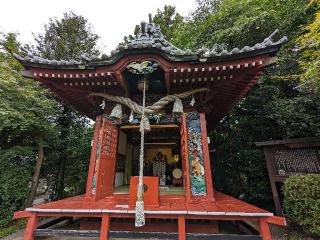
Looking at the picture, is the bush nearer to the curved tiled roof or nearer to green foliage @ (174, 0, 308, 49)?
the curved tiled roof

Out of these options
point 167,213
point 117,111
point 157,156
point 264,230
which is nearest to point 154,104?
point 117,111

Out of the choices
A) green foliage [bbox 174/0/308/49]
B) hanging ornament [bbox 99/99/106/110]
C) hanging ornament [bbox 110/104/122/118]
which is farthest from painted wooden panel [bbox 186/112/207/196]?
green foliage [bbox 174/0/308/49]

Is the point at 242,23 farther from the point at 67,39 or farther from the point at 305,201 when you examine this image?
the point at 67,39

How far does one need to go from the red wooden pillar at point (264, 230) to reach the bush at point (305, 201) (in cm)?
187

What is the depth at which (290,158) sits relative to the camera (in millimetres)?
6137

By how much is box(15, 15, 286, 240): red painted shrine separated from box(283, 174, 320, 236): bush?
1472 millimetres

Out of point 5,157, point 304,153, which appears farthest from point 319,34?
point 5,157

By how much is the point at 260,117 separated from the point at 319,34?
442cm

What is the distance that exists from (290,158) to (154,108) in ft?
15.4

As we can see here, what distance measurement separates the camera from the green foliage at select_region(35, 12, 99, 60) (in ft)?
36.4

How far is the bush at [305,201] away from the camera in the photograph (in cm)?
449

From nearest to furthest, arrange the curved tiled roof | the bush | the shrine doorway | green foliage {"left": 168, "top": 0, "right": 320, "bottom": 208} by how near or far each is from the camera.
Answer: the curved tiled roof → the bush → green foliage {"left": 168, "top": 0, "right": 320, "bottom": 208} → the shrine doorway

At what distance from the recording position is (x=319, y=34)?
4.41m

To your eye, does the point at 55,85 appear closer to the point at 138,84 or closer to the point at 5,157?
the point at 138,84
